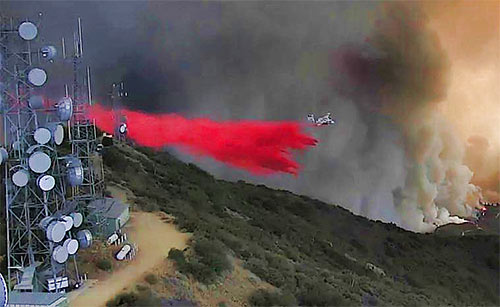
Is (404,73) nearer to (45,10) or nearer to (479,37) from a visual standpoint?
(479,37)

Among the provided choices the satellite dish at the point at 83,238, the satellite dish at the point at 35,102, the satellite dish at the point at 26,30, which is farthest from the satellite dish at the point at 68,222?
the satellite dish at the point at 26,30

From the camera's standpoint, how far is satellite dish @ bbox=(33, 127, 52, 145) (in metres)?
11.0

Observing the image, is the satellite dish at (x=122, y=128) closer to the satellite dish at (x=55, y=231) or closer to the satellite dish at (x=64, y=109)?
the satellite dish at (x=64, y=109)

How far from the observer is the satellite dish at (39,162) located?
35.5ft

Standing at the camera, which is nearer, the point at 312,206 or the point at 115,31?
the point at 115,31

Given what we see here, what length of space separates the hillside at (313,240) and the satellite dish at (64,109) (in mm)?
4367

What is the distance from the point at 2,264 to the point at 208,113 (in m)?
7.83

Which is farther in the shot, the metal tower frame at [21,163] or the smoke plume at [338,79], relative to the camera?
the smoke plume at [338,79]

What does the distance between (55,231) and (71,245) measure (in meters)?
0.50

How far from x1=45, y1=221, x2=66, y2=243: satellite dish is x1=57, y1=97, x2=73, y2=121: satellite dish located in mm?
2169

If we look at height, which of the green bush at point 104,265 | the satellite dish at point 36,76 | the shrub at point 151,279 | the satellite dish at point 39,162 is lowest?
the shrub at point 151,279

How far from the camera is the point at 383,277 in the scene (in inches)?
675

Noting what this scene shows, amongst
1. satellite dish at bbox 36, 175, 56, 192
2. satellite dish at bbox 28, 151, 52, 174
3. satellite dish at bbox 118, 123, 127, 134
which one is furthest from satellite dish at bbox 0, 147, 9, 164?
satellite dish at bbox 118, 123, 127, 134

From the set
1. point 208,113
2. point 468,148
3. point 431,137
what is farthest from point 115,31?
point 468,148
